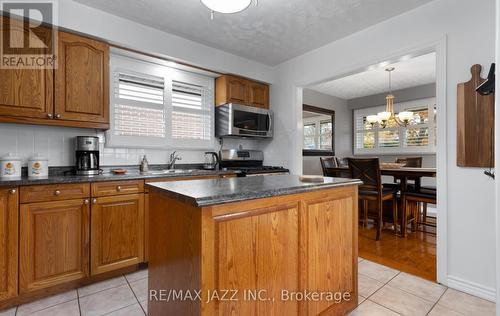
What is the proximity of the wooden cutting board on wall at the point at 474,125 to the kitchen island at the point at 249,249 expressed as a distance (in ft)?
3.74

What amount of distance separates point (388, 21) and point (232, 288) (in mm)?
2791

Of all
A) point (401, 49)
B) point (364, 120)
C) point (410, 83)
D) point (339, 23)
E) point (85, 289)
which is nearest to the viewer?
point (85, 289)

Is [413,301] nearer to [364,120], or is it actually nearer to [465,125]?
[465,125]

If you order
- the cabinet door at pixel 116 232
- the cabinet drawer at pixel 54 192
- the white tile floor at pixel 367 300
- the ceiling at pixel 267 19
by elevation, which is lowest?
the white tile floor at pixel 367 300

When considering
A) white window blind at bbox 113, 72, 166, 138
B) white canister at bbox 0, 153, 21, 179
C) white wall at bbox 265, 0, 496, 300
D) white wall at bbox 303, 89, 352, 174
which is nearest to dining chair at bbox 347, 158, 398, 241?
white wall at bbox 265, 0, 496, 300

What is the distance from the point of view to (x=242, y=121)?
3379 mm

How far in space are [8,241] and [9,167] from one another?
58 centimetres

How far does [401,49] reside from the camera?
7.83 feet

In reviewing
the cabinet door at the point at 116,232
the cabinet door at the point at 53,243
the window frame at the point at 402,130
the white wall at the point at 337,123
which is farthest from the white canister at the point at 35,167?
the window frame at the point at 402,130

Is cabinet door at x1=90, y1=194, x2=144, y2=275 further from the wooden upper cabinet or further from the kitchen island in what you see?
the wooden upper cabinet

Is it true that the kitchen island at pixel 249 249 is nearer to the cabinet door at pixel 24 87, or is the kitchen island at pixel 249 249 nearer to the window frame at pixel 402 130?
the cabinet door at pixel 24 87

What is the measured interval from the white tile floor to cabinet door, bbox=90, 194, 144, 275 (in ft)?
0.59

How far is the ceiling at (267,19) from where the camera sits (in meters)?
2.27

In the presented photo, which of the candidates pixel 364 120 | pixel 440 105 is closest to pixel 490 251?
pixel 440 105
